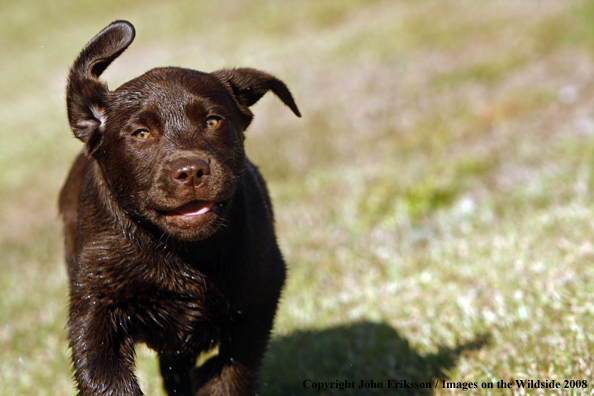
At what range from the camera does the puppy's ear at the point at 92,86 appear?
3.11m

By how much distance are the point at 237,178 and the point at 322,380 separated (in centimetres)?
170

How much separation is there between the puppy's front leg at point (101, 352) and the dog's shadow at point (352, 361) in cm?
134

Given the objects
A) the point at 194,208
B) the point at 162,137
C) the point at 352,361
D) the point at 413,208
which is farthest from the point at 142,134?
the point at 413,208

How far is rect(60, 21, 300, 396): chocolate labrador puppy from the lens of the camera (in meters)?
2.82

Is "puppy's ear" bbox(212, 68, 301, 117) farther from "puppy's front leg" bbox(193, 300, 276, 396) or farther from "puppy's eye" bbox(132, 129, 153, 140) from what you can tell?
"puppy's front leg" bbox(193, 300, 276, 396)

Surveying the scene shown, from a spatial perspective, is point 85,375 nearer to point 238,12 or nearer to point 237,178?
point 237,178

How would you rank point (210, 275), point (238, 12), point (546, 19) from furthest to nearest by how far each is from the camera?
point (238, 12)
point (546, 19)
point (210, 275)

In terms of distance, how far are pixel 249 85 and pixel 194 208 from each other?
3.10 ft

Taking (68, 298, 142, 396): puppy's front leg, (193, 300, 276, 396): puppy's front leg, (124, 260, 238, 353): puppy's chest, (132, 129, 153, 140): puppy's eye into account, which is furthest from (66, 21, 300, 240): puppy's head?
(193, 300, 276, 396): puppy's front leg

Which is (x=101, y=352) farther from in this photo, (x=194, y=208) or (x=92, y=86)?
(x=92, y=86)

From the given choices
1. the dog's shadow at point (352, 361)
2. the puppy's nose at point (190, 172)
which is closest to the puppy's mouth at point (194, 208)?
the puppy's nose at point (190, 172)

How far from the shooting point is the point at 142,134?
2.97 meters

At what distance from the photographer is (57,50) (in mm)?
25844

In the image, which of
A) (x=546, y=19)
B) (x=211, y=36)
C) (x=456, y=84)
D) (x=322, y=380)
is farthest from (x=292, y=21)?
(x=322, y=380)
